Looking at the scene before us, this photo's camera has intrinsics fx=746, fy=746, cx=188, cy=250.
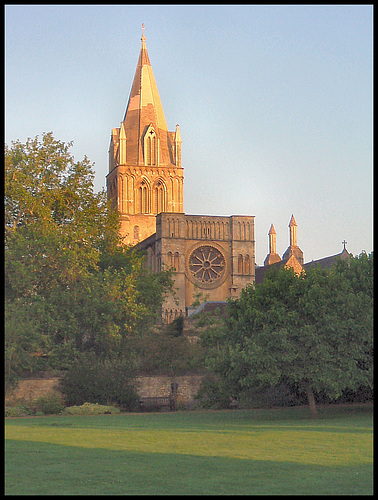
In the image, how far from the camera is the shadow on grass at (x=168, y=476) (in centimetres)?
1235

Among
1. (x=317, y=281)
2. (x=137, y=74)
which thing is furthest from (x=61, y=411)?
(x=137, y=74)

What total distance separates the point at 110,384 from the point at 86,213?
43.6ft

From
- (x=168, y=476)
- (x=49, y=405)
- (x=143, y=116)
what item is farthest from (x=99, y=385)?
(x=143, y=116)

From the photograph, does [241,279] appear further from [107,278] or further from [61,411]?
[61,411]

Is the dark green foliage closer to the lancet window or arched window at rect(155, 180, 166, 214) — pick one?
the lancet window

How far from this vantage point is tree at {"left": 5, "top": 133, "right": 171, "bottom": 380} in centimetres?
4138

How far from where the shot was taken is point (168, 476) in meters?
13.8

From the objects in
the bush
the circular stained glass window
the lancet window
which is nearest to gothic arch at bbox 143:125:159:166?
the lancet window

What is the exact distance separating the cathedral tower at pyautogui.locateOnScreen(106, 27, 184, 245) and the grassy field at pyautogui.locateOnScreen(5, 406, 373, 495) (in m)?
77.3

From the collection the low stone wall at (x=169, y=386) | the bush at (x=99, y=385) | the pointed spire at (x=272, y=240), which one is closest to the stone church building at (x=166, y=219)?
the pointed spire at (x=272, y=240)

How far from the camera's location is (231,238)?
88.6m

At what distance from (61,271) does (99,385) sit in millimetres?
8026

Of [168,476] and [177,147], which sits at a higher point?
[177,147]

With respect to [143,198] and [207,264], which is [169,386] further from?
[143,198]
